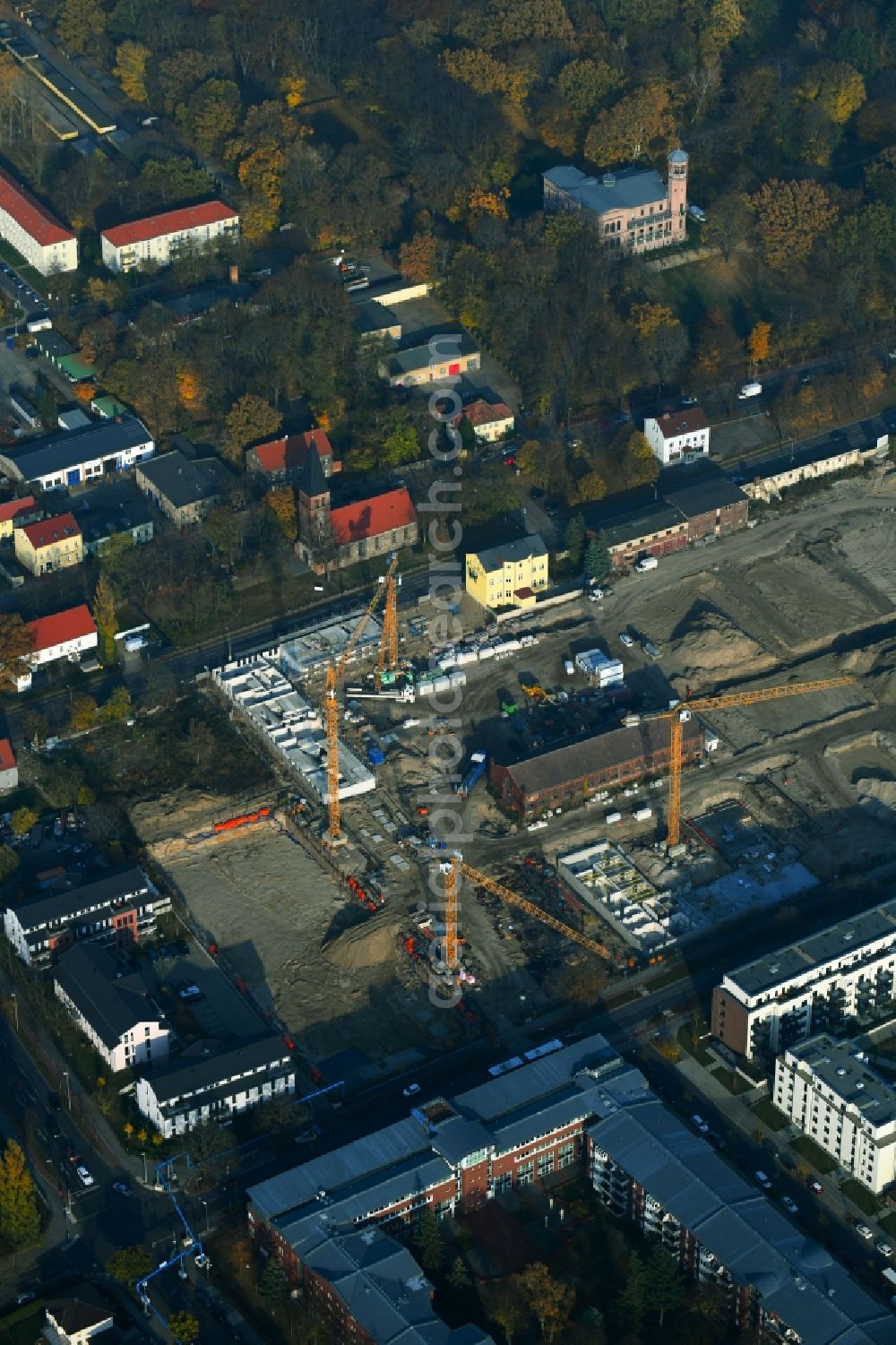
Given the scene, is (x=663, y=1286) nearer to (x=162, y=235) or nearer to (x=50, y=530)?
(x=50, y=530)

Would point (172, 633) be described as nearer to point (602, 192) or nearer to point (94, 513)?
point (94, 513)

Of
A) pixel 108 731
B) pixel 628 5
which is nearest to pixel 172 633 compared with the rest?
pixel 108 731

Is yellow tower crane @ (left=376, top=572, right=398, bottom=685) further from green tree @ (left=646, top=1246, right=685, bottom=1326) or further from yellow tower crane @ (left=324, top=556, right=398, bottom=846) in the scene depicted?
green tree @ (left=646, top=1246, right=685, bottom=1326)

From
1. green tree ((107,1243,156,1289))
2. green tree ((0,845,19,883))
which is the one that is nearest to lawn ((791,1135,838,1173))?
green tree ((107,1243,156,1289))

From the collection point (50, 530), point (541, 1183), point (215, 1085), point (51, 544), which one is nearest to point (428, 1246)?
point (541, 1183)

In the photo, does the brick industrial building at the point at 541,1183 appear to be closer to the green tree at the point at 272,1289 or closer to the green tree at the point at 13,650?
the green tree at the point at 272,1289
